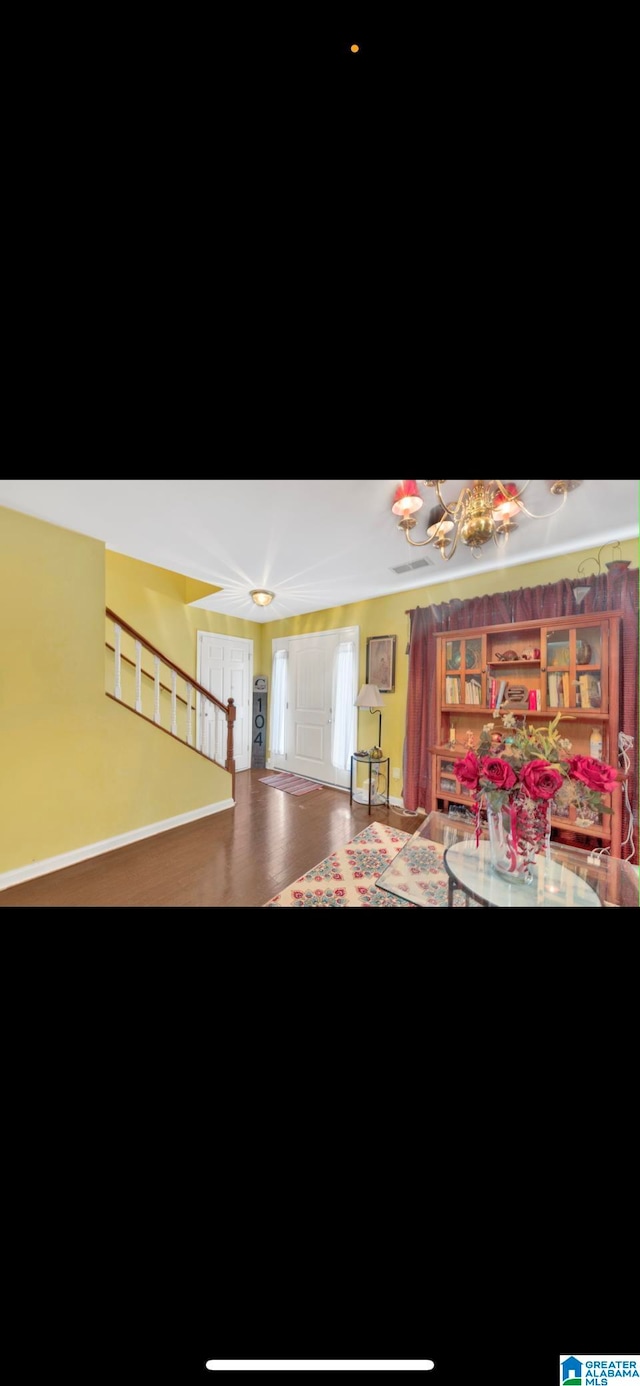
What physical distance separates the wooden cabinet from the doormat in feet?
4.84

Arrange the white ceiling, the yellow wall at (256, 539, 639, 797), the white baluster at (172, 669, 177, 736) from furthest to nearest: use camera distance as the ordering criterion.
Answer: the white baluster at (172, 669, 177, 736)
the yellow wall at (256, 539, 639, 797)
the white ceiling

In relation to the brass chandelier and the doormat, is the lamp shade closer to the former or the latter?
the doormat

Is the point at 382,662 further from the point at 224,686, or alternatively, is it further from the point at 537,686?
the point at 224,686

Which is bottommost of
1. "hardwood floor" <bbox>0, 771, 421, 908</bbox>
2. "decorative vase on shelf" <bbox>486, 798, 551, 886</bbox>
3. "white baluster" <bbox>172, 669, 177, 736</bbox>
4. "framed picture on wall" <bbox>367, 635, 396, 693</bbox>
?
"hardwood floor" <bbox>0, 771, 421, 908</bbox>

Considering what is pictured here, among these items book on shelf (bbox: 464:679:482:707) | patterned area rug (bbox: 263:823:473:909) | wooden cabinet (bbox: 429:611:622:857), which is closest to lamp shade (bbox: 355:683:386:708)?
wooden cabinet (bbox: 429:611:622:857)

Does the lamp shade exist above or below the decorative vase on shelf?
above

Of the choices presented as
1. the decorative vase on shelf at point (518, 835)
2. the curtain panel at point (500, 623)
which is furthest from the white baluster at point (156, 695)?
Answer: the decorative vase on shelf at point (518, 835)

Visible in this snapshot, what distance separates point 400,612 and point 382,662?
1.43 ft

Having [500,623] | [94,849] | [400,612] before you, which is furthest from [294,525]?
[94,849]

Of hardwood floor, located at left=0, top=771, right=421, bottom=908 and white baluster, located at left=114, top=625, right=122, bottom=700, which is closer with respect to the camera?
hardwood floor, located at left=0, top=771, right=421, bottom=908

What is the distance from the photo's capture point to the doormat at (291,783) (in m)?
3.79

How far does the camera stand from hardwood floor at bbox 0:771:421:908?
2.03 meters

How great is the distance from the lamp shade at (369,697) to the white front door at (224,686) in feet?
5.33
